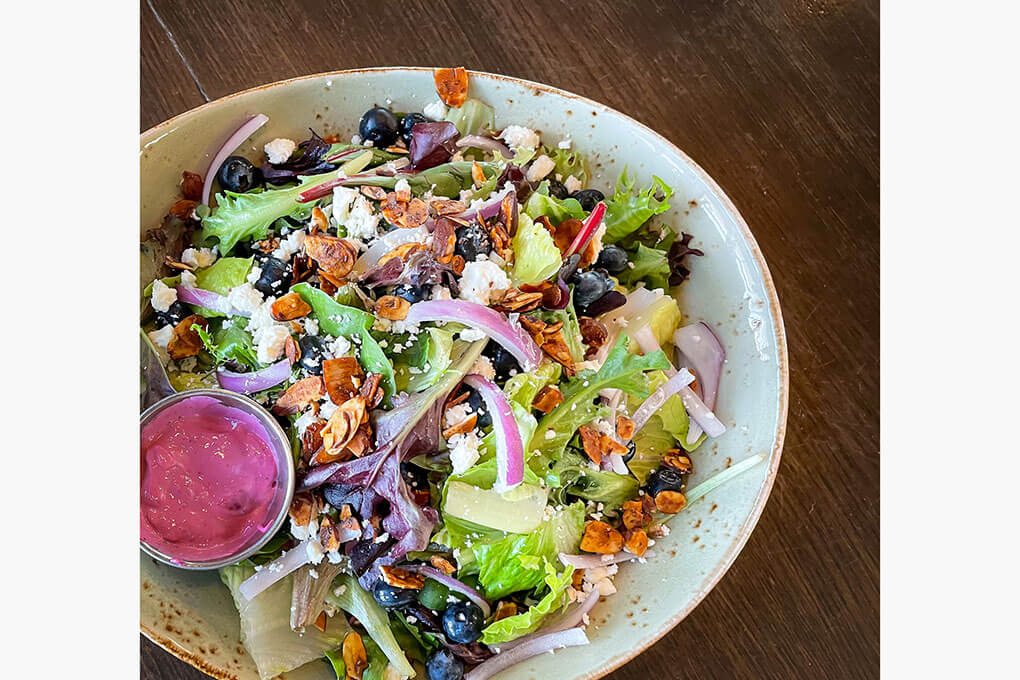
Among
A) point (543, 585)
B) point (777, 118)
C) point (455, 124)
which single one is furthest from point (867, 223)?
point (543, 585)

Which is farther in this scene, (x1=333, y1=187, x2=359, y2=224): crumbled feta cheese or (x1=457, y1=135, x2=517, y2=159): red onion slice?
(x1=457, y1=135, x2=517, y2=159): red onion slice

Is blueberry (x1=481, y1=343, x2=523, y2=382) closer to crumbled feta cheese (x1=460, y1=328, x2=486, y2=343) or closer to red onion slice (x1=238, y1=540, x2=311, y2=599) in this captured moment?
crumbled feta cheese (x1=460, y1=328, x2=486, y2=343)

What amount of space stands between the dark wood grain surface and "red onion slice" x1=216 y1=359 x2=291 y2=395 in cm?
79

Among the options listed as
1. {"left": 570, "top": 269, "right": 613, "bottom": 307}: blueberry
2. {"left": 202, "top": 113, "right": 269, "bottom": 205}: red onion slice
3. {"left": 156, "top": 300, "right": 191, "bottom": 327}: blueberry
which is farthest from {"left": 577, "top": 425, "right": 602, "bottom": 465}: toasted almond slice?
{"left": 202, "top": 113, "right": 269, "bottom": 205}: red onion slice

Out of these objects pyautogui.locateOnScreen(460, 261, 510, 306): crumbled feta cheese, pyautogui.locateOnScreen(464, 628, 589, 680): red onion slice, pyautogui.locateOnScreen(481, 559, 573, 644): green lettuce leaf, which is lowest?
pyautogui.locateOnScreen(464, 628, 589, 680): red onion slice

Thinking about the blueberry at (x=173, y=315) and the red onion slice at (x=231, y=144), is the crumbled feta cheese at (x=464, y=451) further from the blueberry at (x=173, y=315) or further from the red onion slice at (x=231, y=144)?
the red onion slice at (x=231, y=144)

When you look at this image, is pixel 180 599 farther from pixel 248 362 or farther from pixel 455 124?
pixel 455 124

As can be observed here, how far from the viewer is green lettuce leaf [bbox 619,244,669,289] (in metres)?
1.68

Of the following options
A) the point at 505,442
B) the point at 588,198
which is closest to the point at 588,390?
the point at 505,442

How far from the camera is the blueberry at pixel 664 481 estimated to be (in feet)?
5.38

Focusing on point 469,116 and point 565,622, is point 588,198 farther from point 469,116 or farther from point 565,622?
point 565,622

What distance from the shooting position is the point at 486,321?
143 cm

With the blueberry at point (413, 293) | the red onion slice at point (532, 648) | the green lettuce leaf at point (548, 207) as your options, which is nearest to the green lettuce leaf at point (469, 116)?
the green lettuce leaf at point (548, 207)

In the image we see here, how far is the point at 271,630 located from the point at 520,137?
1076 millimetres
